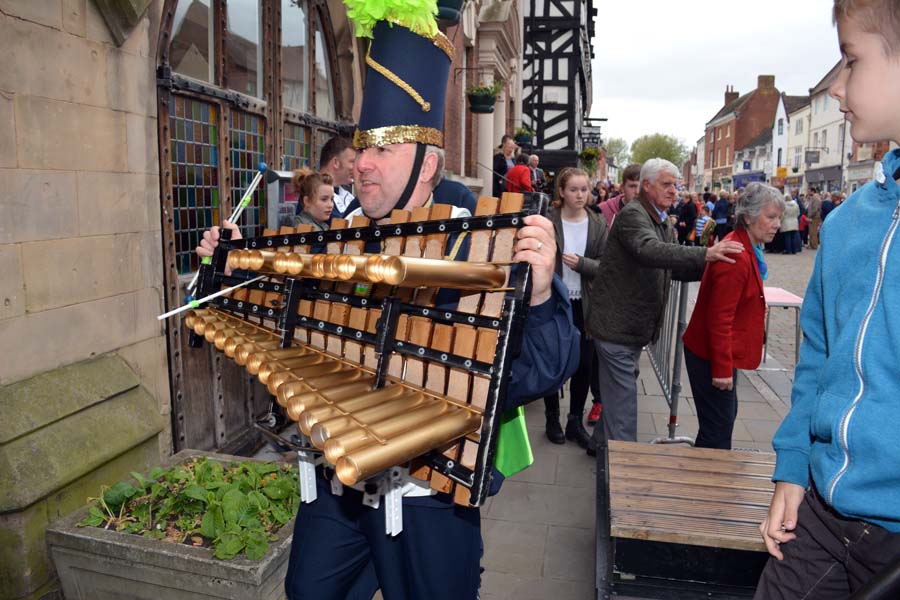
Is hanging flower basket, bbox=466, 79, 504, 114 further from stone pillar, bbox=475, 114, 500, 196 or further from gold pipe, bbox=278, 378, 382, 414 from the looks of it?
gold pipe, bbox=278, 378, 382, 414

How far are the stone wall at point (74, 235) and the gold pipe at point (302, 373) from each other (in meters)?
1.63

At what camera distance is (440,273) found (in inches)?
55.7

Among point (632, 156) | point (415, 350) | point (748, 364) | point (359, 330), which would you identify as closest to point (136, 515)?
point (359, 330)

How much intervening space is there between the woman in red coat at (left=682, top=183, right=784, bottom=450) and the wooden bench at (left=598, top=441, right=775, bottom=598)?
947 millimetres

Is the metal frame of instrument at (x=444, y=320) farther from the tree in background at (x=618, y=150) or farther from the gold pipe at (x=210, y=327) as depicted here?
the tree in background at (x=618, y=150)

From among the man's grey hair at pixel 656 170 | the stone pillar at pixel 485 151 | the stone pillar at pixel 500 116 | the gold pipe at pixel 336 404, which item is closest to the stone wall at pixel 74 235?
the gold pipe at pixel 336 404

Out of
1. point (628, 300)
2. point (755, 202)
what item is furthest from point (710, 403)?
point (755, 202)

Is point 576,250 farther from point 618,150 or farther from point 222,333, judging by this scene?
point 618,150

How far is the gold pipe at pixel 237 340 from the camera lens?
2.13m

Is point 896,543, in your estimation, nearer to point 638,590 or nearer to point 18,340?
point 638,590

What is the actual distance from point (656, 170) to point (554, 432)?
2.23m

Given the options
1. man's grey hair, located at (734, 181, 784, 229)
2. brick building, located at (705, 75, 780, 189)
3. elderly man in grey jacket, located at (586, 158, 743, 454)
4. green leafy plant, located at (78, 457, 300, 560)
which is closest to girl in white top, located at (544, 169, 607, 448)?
elderly man in grey jacket, located at (586, 158, 743, 454)

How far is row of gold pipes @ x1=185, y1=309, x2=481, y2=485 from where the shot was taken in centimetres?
135

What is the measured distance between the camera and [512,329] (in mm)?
1572
